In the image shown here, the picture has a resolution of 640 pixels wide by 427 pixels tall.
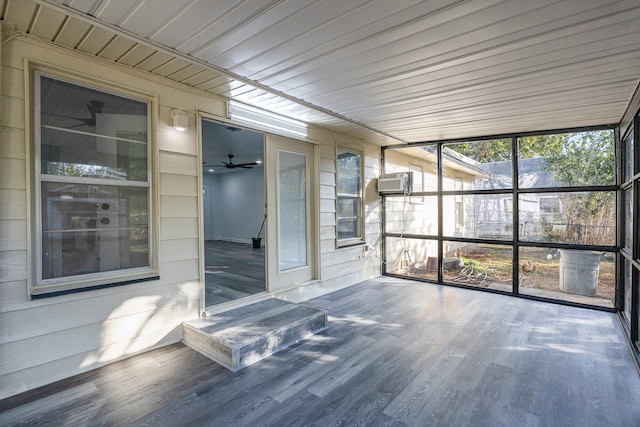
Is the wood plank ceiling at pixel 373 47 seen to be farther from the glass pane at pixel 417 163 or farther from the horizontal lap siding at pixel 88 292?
the glass pane at pixel 417 163

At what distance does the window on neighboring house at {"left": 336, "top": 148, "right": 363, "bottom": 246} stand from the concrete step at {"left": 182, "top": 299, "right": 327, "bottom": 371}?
6.21ft

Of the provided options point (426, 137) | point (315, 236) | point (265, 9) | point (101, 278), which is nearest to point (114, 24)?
point (265, 9)

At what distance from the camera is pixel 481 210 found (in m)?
4.99

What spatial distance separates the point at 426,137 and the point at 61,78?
4639mm

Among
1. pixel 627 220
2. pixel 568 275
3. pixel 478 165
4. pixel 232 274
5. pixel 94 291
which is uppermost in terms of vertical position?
pixel 478 165

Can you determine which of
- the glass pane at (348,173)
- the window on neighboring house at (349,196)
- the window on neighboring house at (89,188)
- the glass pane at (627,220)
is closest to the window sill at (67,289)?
the window on neighboring house at (89,188)

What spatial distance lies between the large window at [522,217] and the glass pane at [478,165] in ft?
0.05

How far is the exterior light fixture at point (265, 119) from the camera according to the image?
138 inches

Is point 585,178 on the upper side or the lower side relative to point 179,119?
lower

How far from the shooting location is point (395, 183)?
557 cm

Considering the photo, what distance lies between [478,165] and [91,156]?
5.06 metres

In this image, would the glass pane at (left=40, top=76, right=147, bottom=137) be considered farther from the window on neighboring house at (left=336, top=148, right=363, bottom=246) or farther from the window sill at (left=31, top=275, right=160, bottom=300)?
the window on neighboring house at (left=336, top=148, right=363, bottom=246)

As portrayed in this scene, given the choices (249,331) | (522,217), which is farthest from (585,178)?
(249,331)

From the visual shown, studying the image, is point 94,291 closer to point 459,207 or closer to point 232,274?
point 232,274
